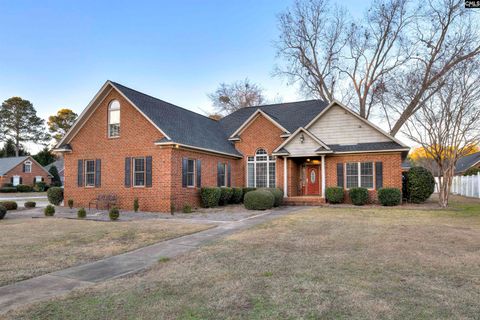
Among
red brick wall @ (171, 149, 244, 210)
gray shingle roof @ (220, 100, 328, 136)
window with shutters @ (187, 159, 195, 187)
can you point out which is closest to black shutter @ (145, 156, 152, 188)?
red brick wall @ (171, 149, 244, 210)

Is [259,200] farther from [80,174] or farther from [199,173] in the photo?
[80,174]

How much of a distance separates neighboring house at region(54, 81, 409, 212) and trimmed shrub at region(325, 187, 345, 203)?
2.36ft

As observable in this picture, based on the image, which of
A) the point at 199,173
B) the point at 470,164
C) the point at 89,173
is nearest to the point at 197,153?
the point at 199,173

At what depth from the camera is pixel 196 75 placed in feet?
85.1

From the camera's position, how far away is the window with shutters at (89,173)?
18.7m

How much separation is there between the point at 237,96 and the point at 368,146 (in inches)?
1151

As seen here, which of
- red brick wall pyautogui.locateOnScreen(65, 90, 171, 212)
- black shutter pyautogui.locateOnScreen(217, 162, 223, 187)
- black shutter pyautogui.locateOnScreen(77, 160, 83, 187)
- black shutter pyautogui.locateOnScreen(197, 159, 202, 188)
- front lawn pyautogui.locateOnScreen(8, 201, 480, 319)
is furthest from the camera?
black shutter pyautogui.locateOnScreen(217, 162, 223, 187)

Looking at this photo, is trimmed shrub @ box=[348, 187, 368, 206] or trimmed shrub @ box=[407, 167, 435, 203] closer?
trimmed shrub @ box=[348, 187, 368, 206]

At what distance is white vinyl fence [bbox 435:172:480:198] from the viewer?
1083 inches

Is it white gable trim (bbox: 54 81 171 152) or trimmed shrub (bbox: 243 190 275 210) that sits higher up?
white gable trim (bbox: 54 81 171 152)

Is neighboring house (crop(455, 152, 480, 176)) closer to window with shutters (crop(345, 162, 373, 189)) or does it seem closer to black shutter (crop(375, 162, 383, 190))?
black shutter (crop(375, 162, 383, 190))

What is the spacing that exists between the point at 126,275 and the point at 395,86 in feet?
68.1

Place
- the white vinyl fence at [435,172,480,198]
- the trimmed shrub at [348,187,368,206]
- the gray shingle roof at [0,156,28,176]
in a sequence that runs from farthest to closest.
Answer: the gray shingle roof at [0,156,28,176] < the white vinyl fence at [435,172,480,198] < the trimmed shrub at [348,187,368,206]

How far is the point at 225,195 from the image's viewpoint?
1947 centimetres
